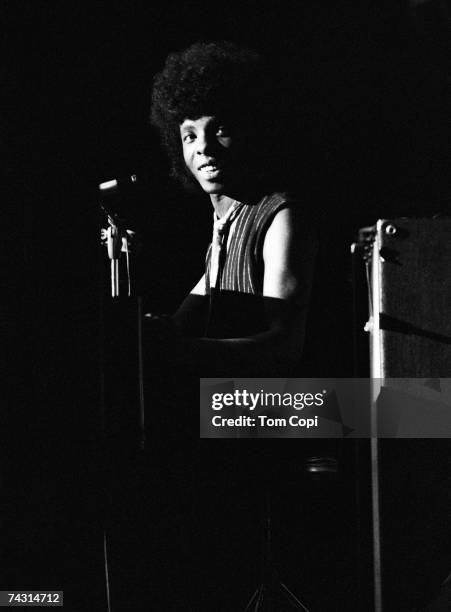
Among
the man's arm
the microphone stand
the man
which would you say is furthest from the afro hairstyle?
the microphone stand

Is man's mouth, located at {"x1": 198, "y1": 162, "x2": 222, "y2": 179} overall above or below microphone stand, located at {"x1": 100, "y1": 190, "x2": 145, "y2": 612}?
above

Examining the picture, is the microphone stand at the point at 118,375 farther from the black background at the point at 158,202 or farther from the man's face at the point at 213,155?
the man's face at the point at 213,155

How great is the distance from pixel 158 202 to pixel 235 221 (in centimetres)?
50

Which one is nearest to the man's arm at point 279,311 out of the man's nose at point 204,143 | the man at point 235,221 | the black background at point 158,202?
the man at point 235,221

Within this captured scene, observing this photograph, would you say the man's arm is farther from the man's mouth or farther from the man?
the man's mouth

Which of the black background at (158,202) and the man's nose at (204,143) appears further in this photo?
the man's nose at (204,143)

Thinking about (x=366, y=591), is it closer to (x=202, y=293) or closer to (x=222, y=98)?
(x=202, y=293)

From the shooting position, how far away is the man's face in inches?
80.8

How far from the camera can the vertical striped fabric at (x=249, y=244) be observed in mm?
1829

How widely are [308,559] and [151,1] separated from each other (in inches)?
69.3

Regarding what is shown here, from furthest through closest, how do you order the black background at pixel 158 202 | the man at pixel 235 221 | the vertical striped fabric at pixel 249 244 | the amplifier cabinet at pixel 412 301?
1. the vertical striped fabric at pixel 249 244
2. the man at pixel 235 221
3. the amplifier cabinet at pixel 412 301
4. the black background at pixel 158 202

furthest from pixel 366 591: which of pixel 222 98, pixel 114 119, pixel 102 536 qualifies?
pixel 114 119

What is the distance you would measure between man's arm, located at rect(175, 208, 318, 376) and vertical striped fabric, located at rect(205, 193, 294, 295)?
0.03 meters

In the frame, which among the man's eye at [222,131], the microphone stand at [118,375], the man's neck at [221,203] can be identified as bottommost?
the microphone stand at [118,375]
